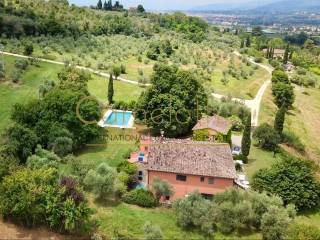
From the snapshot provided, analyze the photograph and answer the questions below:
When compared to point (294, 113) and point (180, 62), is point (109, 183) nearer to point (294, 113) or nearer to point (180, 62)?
point (294, 113)

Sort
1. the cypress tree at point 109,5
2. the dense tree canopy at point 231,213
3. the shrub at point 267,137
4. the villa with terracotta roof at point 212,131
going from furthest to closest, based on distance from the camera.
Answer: the cypress tree at point 109,5, the shrub at point 267,137, the villa with terracotta roof at point 212,131, the dense tree canopy at point 231,213

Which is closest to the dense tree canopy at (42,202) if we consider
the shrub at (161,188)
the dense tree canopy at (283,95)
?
the shrub at (161,188)

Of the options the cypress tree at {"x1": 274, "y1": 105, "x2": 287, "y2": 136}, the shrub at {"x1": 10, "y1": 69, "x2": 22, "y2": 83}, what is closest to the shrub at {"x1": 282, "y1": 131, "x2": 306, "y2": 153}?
the cypress tree at {"x1": 274, "y1": 105, "x2": 287, "y2": 136}

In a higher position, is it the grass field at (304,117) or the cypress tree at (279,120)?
the cypress tree at (279,120)

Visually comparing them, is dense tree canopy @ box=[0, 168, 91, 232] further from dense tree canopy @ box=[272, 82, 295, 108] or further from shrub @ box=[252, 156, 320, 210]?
dense tree canopy @ box=[272, 82, 295, 108]

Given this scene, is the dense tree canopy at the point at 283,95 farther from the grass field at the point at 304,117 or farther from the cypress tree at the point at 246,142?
the cypress tree at the point at 246,142
